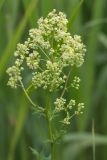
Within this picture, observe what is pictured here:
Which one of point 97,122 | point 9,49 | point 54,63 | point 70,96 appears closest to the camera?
point 54,63

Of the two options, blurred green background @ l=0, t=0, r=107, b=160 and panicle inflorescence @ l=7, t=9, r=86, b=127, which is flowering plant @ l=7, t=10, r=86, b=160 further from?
blurred green background @ l=0, t=0, r=107, b=160

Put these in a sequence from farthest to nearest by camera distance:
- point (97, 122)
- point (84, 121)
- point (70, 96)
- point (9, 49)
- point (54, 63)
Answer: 1. point (97, 122)
2. point (84, 121)
3. point (70, 96)
4. point (9, 49)
5. point (54, 63)

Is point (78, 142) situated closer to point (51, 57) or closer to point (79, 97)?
point (79, 97)

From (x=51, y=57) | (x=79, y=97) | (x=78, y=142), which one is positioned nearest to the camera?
(x=51, y=57)

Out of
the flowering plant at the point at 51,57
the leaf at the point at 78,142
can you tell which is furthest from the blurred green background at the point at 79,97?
the flowering plant at the point at 51,57

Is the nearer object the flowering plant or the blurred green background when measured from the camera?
the flowering plant

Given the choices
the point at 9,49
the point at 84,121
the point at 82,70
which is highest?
the point at 82,70

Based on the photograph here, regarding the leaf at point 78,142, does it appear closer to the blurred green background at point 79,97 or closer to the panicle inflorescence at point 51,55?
the blurred green background at point 79,97

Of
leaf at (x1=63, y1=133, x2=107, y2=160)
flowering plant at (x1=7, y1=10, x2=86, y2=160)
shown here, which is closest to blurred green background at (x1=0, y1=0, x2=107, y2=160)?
leaf at (x1=63, y1=133, x2=107, y2=160)

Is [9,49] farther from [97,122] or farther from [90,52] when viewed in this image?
[97,122]

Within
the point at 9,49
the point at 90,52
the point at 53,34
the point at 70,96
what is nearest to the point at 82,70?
the point at 90,52

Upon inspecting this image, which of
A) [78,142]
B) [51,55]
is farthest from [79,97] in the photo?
[51,55]
